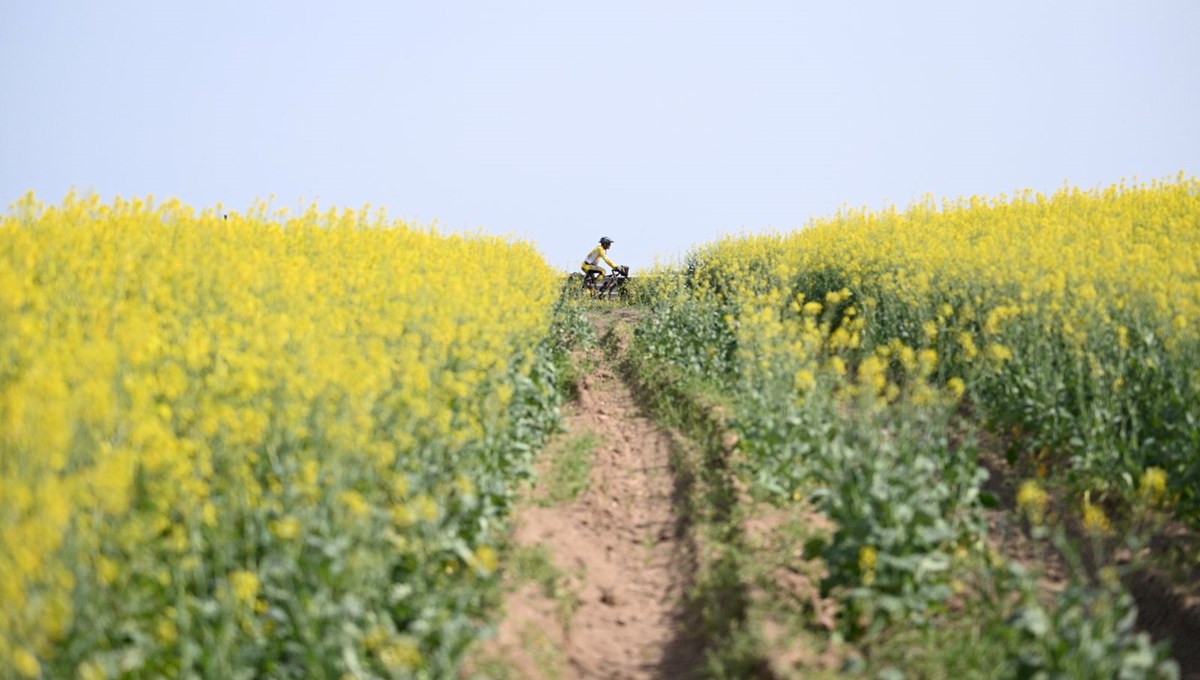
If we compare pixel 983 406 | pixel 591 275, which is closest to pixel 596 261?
pixel 591 275

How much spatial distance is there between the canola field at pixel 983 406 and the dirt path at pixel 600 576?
1.01 metres

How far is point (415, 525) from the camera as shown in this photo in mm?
6613

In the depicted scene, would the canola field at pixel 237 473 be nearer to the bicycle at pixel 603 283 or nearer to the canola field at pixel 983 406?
the canola field at pixel 983 406

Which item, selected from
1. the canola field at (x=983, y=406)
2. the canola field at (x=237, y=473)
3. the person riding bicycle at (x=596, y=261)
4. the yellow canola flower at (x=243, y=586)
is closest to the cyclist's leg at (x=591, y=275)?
the person riding bicycle at (x=596, y=261)

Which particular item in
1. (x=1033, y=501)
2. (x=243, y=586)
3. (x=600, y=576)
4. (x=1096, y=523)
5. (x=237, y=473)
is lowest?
(x=600, y=576)

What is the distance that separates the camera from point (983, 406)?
11586 millimetres

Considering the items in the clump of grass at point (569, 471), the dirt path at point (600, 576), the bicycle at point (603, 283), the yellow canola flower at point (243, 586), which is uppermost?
the bicycle at point (603, 283)

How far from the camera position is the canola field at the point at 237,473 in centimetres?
496

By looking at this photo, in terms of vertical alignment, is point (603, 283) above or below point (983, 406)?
above

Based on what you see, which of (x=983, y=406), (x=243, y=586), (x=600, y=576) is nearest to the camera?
(x=243, y=586)

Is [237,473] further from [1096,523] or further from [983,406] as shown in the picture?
[983,406]

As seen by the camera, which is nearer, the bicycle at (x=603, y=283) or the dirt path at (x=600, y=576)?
the dirt path at (x=600, y=576)

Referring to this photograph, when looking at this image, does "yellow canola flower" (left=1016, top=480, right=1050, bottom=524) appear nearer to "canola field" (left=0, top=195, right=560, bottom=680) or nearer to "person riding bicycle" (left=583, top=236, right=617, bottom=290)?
"canola field" (left=0, top=195, right=560, bottom=680)

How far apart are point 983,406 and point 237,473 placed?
8.01 m
